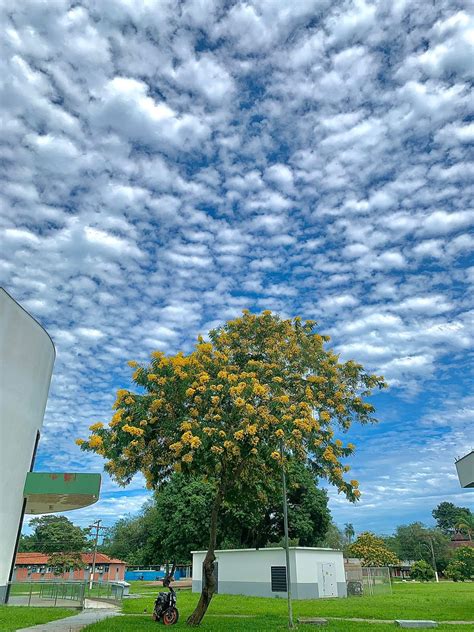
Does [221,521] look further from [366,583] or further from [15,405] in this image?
[15,405]

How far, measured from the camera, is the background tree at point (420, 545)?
85.2m

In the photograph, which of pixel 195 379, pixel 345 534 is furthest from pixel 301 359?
pixel 345 534

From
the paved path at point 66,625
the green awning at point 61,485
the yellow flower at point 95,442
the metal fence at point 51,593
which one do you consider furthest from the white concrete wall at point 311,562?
the yellow flower at point 95,442

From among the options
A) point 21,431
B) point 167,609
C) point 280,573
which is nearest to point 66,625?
point 167,609

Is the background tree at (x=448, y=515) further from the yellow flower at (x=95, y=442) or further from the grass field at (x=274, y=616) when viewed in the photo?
the yellow flower at (x=95, y=442)

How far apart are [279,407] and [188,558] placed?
32.8 m

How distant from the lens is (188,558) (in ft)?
144

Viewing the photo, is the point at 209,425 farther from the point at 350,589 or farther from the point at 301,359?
the point at 350,589

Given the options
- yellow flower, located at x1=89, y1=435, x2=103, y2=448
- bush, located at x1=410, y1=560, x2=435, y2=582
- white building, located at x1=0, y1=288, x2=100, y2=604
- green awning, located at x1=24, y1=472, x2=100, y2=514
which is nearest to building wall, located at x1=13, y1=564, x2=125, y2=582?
bush, located at x1=410, y1=560, x2=435, y2=582

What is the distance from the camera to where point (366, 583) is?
126 ft

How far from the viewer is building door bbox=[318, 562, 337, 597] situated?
108ft

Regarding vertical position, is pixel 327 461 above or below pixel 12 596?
above

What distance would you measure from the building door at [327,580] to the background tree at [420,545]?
55.9m

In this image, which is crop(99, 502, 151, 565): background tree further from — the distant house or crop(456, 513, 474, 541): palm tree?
crop(456, 513, 474, 541): palm tree
